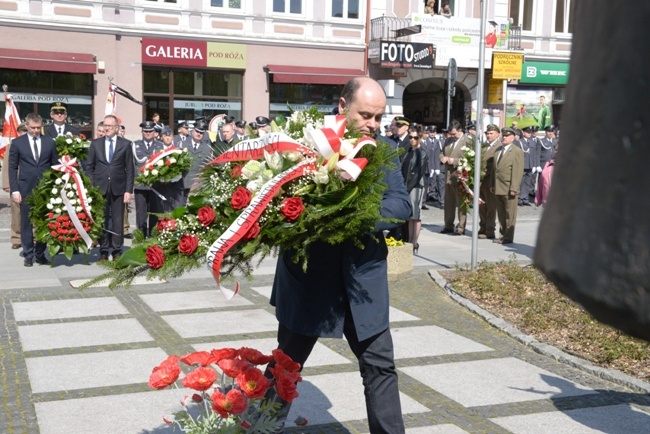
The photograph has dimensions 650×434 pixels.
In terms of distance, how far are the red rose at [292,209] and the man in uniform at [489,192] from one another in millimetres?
11754

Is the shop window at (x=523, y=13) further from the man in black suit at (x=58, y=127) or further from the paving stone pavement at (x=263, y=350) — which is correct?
the paving stone pavement at (x=263, y=350)

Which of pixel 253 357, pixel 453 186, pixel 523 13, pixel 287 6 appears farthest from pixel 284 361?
pixel 523 13

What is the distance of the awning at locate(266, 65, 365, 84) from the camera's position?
2606 cm

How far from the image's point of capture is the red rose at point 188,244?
3.67 metres

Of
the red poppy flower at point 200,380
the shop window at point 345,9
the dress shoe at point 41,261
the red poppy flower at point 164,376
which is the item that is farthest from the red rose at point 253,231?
the shop window at point 345,9

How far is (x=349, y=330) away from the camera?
13.7ft

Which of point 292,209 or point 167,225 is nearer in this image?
point 292,209

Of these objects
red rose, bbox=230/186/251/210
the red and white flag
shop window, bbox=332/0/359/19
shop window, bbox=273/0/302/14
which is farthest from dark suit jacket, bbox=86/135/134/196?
shop window, bbox=332/0/359/19

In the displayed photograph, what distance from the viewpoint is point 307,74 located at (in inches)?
1044

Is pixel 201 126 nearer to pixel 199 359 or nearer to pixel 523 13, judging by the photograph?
pixel 199 359

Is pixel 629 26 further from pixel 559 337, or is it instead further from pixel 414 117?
pixel 414 117

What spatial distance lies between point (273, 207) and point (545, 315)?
16.4ft

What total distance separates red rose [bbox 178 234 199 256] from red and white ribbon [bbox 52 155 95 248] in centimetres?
783

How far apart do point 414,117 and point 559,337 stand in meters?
25.6
